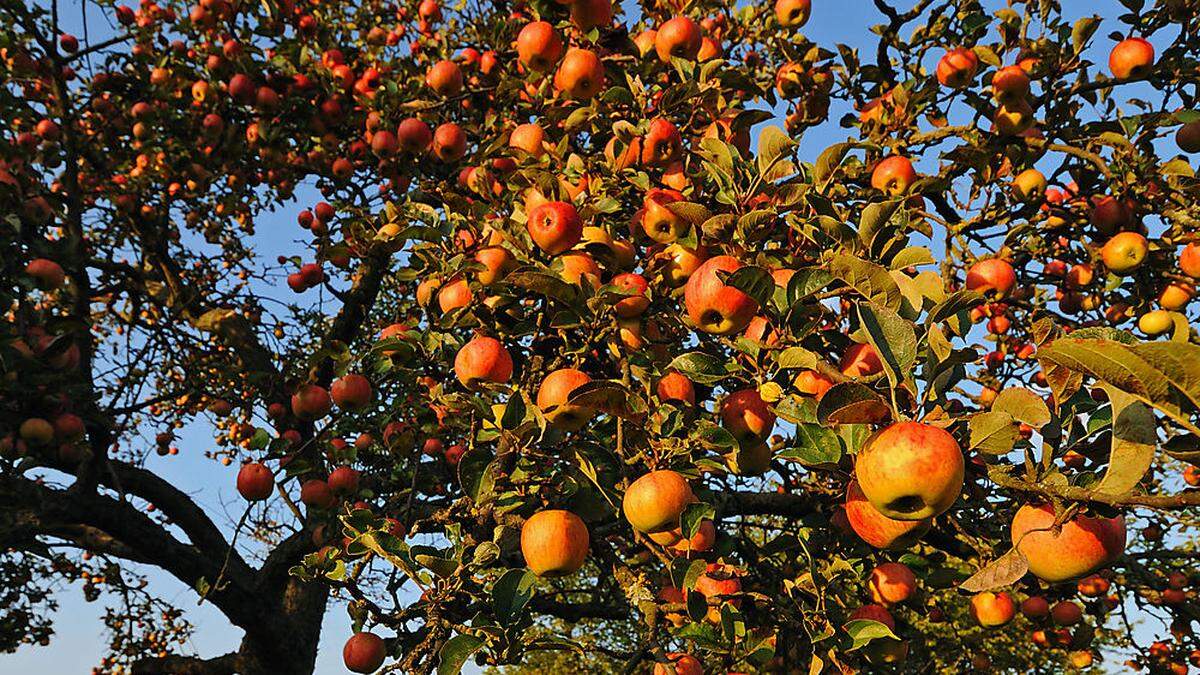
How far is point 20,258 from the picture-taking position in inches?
203

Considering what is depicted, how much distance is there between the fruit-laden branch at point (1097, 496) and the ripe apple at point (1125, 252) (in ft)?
10.1

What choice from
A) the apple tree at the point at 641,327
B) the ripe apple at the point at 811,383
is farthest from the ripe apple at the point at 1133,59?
the ripe apple at the point at 811,383

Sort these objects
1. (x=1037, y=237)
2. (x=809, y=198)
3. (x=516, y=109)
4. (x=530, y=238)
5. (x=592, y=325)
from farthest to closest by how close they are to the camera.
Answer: (x=516, y=109) < (x=1037, y=237) < (x=530, y=238) < (x=592, y=325) < (x=809, y=198)

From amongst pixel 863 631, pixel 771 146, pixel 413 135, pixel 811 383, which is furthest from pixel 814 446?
pixel 413 135

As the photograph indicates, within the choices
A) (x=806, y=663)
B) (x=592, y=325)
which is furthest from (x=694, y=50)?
(x=806, y=663)

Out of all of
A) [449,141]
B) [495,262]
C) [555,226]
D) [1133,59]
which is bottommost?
[555,226]

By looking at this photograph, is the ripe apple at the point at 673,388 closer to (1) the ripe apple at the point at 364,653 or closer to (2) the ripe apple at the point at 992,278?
(1) the ripe apple at the point at 364,653

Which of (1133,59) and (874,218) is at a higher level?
(1133,59)

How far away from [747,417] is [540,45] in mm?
2224

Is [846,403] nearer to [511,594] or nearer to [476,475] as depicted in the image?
[511,594]

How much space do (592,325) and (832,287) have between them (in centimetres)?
87

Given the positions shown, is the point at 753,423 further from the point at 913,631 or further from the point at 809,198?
the point at 913,631

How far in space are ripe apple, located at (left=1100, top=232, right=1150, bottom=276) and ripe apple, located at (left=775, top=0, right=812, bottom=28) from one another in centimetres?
229

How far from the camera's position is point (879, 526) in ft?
6.75
